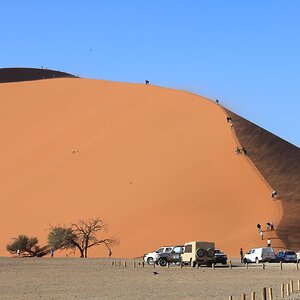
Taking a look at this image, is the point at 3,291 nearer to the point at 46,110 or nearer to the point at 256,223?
the point at 256,223

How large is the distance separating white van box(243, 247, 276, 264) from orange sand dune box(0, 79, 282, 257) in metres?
5.10

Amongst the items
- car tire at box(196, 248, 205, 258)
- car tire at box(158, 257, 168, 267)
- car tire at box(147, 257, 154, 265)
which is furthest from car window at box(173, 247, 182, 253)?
car tire at box(196, 248, 205, 258)

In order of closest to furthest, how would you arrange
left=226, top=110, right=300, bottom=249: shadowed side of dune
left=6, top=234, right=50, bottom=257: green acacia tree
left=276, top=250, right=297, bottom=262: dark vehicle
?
left=276, top=250, right=297, bottom=262: dark vehicle
left=6, top=234, right=50, bottom=257: green acacia tree
left=226, top=110, right=300, bottom=249: shadowed side of dune

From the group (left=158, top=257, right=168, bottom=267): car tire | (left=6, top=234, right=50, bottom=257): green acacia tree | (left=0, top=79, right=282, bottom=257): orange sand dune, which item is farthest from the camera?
(left=6, top=234, right=50, bottom=257): green acacia tree

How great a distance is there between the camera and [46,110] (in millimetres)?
77125

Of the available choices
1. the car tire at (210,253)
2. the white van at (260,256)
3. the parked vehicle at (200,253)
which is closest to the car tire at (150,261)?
the parked vehicle at (200,253)

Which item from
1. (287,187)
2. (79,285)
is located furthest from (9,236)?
(79,285)

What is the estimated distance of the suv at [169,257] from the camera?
39719 mm

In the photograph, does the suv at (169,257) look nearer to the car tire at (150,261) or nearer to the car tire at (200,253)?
the car tire at (150,261)

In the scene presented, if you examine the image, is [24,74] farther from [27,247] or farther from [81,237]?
[81,237]

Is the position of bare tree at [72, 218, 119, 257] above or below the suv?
above

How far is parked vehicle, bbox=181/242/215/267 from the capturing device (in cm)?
3744

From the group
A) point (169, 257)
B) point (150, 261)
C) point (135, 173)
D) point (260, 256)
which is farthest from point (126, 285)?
point (135, 173)

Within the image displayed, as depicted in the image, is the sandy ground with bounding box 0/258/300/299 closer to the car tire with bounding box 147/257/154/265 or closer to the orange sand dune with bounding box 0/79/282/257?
the car tire with bounding box 147/257/154/265
